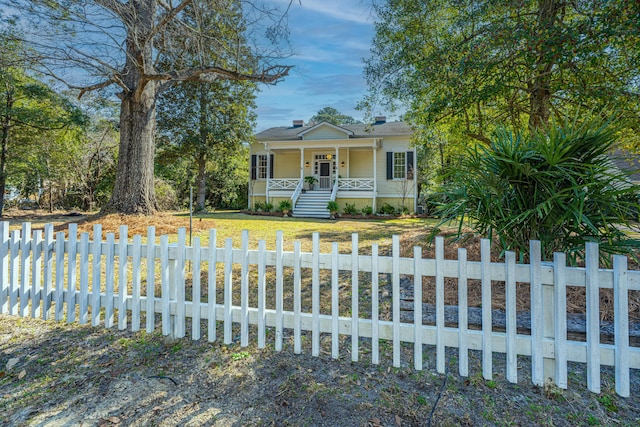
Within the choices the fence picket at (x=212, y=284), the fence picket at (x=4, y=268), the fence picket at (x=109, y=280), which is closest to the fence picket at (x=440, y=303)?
the fence picket at (x=212, y=284)

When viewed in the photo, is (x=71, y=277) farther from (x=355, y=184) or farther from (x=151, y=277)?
(x=355, y=184)

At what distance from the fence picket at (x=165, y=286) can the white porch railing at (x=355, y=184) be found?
48.1 ft

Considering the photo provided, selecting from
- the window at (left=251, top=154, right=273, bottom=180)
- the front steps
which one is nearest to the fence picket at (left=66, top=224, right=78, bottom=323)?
the front steps

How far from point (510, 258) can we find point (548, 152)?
4.15 feet

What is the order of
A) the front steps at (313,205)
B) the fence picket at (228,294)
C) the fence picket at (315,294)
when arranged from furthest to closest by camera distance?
the front steps at (313,205), the fence picket at (228,294), the fence picket at (315,294)

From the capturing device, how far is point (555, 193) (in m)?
2.64

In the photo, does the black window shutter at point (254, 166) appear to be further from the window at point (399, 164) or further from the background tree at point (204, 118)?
the window at point (399, 164)

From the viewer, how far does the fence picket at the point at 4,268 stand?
3.06 meters

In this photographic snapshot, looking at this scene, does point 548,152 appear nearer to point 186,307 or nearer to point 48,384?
point 186,307

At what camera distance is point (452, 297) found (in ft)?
11.1

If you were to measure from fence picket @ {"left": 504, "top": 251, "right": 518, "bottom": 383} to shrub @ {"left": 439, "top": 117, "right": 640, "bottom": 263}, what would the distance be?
2.52ft

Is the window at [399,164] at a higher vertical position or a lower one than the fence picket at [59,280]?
higher

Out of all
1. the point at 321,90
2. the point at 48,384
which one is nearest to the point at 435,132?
the point at 321,90

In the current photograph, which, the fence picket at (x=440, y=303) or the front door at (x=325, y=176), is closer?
the fence picket at (x=440, y=303)
